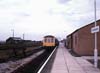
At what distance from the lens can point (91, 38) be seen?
33312 millimetres

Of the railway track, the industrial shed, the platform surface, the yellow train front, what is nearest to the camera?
the platform surface

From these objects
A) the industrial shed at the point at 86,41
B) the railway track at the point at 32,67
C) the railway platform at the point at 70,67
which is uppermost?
the industrial shed at the point at 86,41

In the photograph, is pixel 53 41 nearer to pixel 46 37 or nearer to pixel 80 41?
pixel 46 37

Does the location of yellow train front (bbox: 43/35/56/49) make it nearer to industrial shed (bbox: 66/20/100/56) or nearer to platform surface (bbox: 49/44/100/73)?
industrial shed (bbox: 66/20/100/56)

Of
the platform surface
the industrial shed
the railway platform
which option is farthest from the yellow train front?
the railway platform

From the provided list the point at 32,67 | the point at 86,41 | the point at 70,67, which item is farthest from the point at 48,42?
the point at 70,67

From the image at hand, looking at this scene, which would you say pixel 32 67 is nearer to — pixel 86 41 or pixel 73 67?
pixel 73 67

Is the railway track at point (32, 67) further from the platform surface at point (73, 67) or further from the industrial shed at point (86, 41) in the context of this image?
the industrial shed at point (86, 41)

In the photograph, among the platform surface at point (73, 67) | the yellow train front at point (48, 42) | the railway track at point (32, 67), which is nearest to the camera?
the platform surface at point (73, 67)

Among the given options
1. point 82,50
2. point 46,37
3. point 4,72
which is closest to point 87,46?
point 82,50

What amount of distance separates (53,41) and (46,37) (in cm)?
177

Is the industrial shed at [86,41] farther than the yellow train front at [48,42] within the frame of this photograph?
No

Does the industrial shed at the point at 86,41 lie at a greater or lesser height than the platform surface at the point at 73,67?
greater

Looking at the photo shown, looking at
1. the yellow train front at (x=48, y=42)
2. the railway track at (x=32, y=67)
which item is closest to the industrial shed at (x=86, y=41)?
the railway track at (x=32, y=67)
